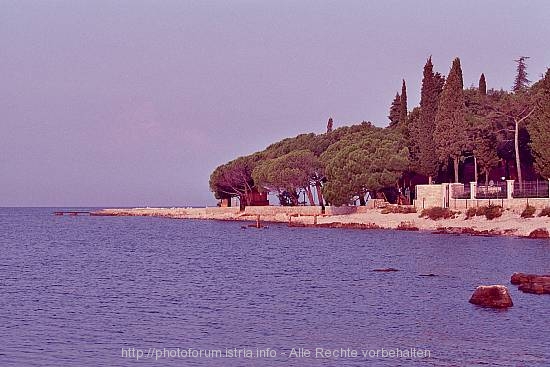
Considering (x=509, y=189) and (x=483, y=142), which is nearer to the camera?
(x=509, y=189)

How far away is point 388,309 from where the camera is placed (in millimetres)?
30422

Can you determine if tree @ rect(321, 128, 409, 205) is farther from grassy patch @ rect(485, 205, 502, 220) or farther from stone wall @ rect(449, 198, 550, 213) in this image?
grassy patch @ rect(485, 205, 502, 220)

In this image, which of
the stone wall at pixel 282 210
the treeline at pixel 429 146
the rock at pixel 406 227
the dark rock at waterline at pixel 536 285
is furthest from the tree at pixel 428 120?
the dark rock at waterline at pixel 536 285

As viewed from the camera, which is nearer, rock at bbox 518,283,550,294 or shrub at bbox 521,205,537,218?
rock at bbox 518,283,550,294

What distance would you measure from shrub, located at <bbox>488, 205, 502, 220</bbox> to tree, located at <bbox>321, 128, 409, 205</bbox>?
828 inches

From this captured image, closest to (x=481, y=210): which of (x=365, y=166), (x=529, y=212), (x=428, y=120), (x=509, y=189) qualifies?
(x=509, y=189)

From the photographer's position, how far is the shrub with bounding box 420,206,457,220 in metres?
83.1

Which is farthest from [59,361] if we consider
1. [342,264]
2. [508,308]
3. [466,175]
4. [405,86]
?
[405,86]

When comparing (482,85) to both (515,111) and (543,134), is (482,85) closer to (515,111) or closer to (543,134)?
(515,111)

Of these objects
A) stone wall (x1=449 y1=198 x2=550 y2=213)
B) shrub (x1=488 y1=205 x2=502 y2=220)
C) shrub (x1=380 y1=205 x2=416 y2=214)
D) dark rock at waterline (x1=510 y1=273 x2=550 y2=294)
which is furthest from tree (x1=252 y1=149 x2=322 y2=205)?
dark rock at waterline (x1=510 y1=273 x2=550 y2=294)

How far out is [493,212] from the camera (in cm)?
7675

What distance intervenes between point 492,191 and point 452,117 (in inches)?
393

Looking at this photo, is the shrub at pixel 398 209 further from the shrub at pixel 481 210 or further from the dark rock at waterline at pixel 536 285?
the dark rock at waterline at pixel 536 285

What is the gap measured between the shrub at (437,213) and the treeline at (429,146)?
18.3 feet
